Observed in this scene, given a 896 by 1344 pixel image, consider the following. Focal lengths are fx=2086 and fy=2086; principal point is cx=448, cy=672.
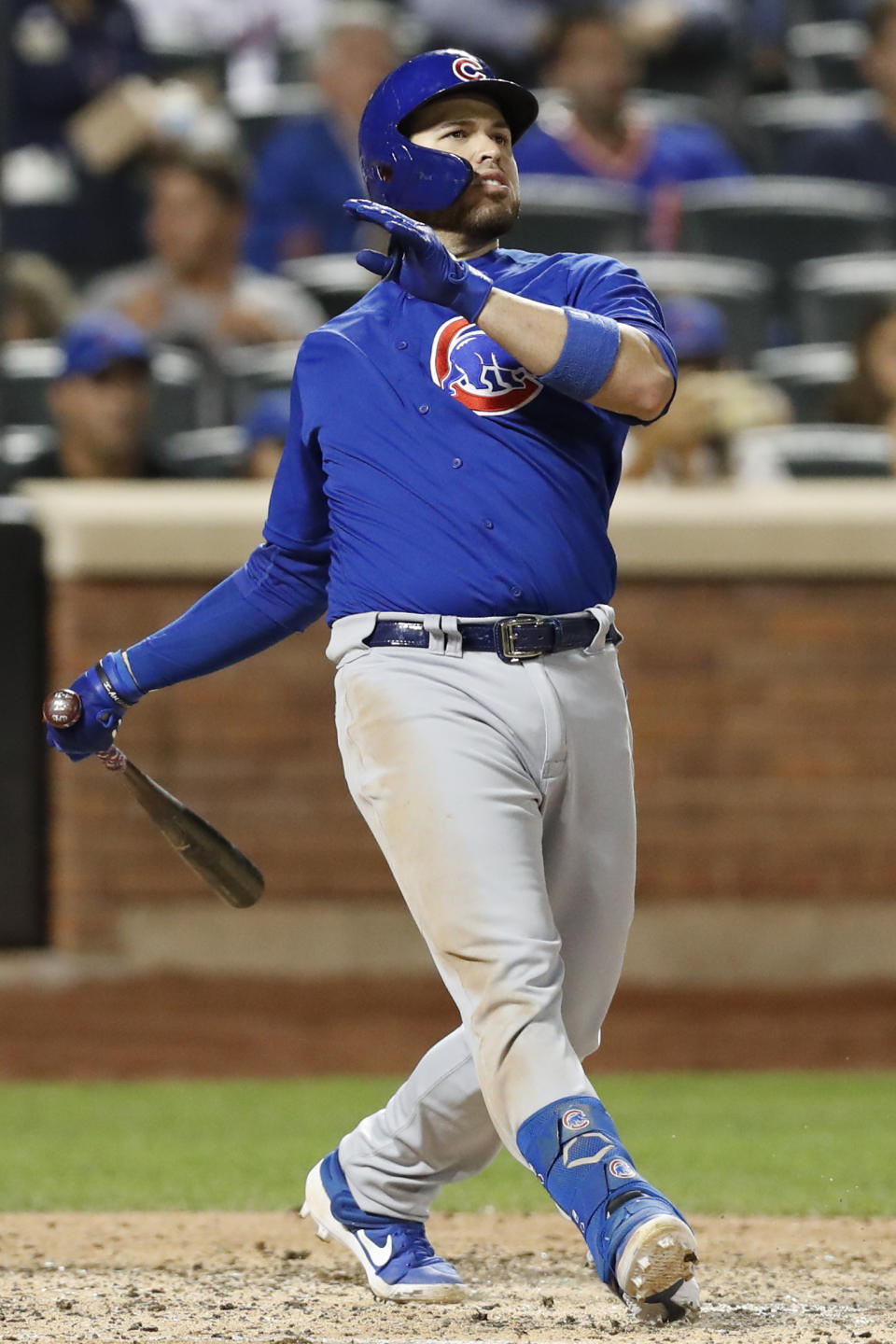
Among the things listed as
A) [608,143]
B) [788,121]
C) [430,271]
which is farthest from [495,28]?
[430,271]

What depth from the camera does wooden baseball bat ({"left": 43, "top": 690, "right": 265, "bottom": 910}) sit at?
378 centimetres

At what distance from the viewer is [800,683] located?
828 cm

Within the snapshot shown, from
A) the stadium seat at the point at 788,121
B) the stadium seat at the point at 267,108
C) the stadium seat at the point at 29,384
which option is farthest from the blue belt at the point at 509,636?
the stadium seat at the point at 788,121

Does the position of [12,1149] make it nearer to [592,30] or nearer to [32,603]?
[32,603]

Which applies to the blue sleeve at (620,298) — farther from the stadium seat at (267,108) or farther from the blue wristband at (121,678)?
the stadium seat at (267,108)

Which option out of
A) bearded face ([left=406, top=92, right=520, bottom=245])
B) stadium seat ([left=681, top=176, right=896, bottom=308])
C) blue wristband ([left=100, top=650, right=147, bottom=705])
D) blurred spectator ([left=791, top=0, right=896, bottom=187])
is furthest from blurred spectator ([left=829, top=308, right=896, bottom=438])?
blue wristband ([left=100, top=650, right=147, bottom=705])

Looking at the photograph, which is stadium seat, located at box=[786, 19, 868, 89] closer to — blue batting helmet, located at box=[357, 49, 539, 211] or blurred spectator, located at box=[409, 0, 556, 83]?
blurred spectator, located at box=[409, 0, 556, 83]

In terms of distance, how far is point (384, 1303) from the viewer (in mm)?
3531

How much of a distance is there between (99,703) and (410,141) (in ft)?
3.63

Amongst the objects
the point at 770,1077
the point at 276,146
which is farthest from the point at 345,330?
the point at 276,146

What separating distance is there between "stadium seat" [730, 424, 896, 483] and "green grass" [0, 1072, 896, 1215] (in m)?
2.77

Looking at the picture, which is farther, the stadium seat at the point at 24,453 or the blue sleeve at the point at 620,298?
the stadium seat at the point at 24,453

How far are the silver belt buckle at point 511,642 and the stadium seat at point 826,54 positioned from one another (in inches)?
372

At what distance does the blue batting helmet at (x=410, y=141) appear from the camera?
3.25 m
